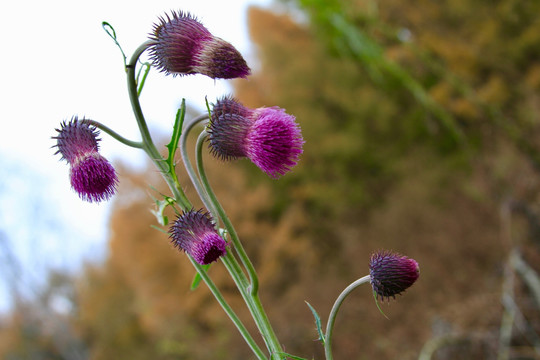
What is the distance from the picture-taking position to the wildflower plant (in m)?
1.06

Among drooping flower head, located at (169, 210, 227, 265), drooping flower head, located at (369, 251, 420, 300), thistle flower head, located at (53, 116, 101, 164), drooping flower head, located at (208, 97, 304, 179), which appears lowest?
drooping flower head, located at (369, 251, 420, 300)

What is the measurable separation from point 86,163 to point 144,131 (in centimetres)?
14

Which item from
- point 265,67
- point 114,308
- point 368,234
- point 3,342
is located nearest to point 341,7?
point 368,234

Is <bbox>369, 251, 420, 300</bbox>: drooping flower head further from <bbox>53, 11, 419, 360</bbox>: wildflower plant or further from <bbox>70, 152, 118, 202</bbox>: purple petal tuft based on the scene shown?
<bbox>70, 152, 118, 202</bbox>: purple petal tuft

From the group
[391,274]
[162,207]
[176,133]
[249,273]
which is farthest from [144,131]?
[391,274]

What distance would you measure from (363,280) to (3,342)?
32790mm

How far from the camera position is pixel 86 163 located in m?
1.08

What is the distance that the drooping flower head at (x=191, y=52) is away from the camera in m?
1.05

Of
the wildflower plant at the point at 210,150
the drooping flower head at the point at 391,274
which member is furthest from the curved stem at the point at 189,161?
the drooping flower head at the point at 391,274

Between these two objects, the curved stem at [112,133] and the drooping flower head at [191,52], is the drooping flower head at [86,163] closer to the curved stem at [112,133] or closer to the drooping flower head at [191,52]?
the curved stem at [112,133]

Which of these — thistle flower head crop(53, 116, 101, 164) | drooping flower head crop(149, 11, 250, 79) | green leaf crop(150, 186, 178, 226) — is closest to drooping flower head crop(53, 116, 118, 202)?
thistle flower head crop(53, 116, 101, 164)

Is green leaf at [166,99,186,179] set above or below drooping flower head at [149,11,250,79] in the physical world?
below

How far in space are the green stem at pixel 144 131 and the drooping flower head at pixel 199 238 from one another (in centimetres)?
6

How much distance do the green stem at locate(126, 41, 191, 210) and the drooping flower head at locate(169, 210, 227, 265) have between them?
0.06 metres
